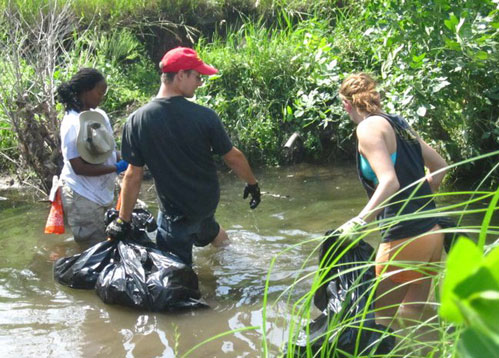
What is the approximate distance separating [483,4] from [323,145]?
3.99 m

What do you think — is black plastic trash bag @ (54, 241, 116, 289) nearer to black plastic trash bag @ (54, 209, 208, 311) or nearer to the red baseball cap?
black plastic trash bag @ (54, 209, 208, 311)

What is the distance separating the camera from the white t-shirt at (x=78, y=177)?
5469 millimetres

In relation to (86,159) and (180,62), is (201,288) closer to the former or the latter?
(86,159)

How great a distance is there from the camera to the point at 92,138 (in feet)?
18.1

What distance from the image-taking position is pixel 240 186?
29.1 feet

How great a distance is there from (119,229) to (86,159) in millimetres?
801

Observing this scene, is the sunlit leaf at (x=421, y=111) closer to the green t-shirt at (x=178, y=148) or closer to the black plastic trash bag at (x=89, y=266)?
the green t-shirt at (x=178, y=148)

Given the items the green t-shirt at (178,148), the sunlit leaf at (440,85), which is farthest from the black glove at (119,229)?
the sunlit leaf at (440,85)

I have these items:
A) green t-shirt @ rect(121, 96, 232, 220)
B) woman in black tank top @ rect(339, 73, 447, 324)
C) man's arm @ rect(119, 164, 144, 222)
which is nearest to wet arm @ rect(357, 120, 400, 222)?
woman in black tank top @ rect(339, 73, 447, 324)

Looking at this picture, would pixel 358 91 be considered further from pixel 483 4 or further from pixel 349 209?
pixel 349 209

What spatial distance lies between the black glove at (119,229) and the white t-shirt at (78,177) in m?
0.70

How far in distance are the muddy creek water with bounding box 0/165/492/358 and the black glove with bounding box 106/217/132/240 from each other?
0.46 metres

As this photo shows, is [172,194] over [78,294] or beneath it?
over

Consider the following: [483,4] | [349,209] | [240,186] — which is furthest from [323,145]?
[483,4]
